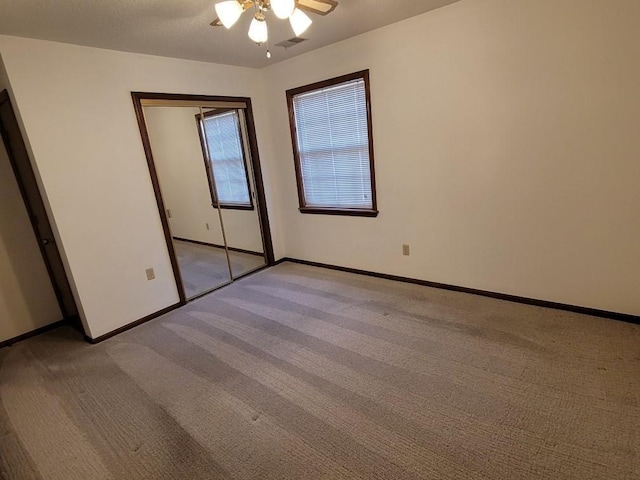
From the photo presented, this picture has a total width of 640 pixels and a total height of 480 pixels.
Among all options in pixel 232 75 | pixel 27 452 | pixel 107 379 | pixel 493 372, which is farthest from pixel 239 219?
pixel 493 372

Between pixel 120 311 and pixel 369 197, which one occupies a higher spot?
pixel 369 197

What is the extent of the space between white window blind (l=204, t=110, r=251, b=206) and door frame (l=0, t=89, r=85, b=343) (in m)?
1.69

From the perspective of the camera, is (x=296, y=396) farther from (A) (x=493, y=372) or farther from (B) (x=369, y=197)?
(B) (x=369, y=197)

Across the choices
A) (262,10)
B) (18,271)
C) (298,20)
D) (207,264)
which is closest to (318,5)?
(298,20)

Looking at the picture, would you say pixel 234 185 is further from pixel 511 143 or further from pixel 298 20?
pixel 511 143

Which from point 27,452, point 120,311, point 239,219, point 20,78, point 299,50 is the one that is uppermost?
point 299,50

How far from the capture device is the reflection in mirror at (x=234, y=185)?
4.10 metres

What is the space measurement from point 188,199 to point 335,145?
2.03 metres

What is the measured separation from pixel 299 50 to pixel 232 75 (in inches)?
34.3

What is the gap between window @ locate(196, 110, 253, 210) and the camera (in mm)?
4082

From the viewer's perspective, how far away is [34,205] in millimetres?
3092

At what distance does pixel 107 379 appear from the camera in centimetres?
247

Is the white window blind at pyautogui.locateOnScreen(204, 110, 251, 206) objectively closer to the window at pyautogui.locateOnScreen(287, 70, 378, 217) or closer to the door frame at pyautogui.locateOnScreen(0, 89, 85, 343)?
the window at pyautogui.locateOnScreen(287, 70, 378, 217)

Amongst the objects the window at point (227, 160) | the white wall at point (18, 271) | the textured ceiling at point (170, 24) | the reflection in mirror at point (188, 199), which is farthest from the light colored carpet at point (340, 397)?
the textured ceiling at point (170, 24)
